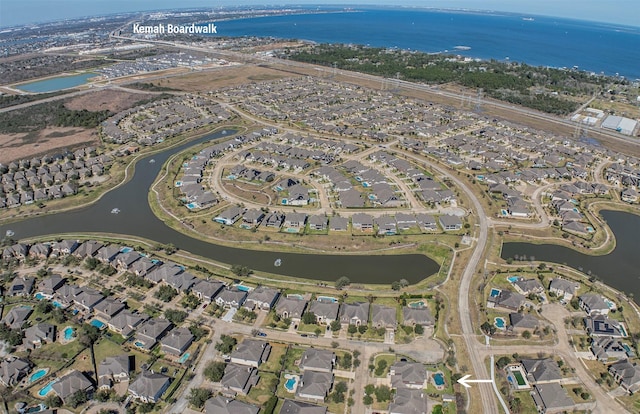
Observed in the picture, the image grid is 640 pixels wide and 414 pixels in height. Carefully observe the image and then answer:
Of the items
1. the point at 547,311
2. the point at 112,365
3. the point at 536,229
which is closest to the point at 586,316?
the point at 547,311

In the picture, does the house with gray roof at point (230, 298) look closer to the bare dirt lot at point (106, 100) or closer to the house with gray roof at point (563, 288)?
the house with gray roof at point (563, 288)

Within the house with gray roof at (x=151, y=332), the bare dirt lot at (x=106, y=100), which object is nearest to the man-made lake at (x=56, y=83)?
the bare dirt lot at (x=106, y=100)

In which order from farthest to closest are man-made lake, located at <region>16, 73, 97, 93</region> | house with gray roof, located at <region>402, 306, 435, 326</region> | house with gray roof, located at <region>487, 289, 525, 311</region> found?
man-made lake, located at <region>16, 73, 97, 93</region>
house with gray roof, located at <region>487, 289, 525, 311</region>
house with gray roof, located at <region>402, 306, 435, 326</region>

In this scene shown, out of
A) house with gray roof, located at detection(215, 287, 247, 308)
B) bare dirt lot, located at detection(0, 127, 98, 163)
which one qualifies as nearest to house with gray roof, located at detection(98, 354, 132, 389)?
house with gray roof, located at detection(215, 287, 247, 308)

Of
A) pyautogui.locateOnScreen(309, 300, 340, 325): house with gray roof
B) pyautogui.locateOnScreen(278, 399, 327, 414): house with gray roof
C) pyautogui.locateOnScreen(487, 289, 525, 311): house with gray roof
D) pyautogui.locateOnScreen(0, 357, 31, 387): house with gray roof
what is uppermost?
pyautogui.locateOnScreen(487, 289, 525, 311): house with gray roof

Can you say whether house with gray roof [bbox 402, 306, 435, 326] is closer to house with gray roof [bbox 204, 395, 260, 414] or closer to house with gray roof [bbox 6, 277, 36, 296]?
house with gray roof [bbox 204, 395, 260, 414]

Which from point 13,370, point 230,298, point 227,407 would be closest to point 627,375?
point 227,407

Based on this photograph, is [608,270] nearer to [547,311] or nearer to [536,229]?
[536,229]
